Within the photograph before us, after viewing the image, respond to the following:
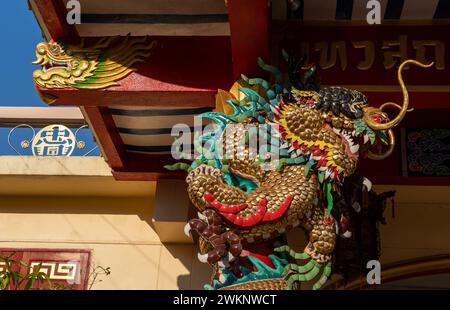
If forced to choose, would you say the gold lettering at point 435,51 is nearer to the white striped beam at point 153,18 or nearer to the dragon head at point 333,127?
the dragon head at point 333,127

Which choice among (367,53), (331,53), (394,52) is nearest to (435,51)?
(394,52)

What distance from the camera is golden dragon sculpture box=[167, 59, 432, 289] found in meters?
3.96

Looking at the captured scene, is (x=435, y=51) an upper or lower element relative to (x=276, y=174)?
upper

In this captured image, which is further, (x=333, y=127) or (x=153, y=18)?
(x=153, y=18)

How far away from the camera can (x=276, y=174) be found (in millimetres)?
4121

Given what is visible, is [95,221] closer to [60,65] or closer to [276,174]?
[60,65]

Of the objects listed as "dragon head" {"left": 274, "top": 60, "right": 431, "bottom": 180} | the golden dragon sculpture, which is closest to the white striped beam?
the golden dragon sculpture

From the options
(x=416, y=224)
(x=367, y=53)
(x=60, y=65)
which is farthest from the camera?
(x=416, y=224)

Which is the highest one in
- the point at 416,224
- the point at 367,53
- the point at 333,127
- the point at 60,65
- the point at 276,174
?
the point at 367,53

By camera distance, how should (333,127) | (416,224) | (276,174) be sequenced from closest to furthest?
(276,174) < (333,127) < (416,224)

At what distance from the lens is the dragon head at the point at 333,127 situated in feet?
13.7

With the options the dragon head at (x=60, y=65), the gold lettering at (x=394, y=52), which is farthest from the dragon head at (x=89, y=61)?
the gold lettering at (x=394, y=52)

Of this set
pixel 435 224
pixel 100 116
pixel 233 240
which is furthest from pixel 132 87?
pixel 435 224

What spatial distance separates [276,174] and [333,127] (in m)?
0.44
